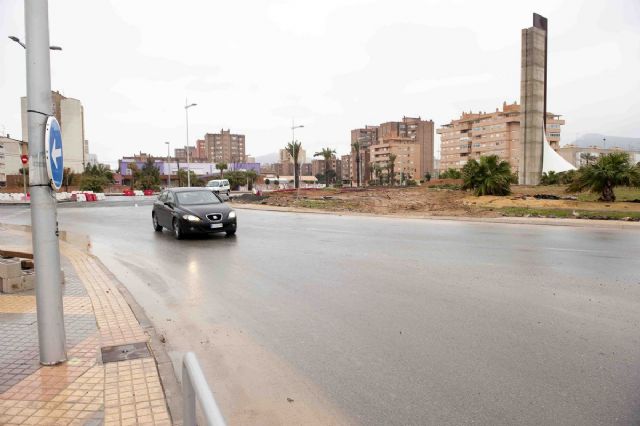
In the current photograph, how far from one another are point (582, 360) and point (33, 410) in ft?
15.1

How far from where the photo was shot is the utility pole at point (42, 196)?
13.9 ft

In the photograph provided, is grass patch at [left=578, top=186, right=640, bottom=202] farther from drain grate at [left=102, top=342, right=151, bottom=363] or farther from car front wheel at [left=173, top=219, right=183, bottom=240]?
drain grate at [left=102, top=342, right=151, bottom=363]

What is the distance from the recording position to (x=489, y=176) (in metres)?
32.0

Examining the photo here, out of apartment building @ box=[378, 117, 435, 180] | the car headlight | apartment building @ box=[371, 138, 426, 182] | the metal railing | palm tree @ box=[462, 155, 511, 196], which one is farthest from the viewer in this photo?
apartment building @ box=[378, 117, 435, 180]

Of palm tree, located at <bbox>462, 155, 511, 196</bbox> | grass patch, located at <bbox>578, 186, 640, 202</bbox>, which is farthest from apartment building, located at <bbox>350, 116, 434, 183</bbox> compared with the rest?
grass patch, located at <bbox>578, 186, 640, 202</bbox>

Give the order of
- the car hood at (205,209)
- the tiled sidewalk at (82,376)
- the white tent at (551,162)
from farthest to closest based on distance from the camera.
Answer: the white tent at (551,162) < the car hood at (205,209) < the tiled sidewalk at (82,376)

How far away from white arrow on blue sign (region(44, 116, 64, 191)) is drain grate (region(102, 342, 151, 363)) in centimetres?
165

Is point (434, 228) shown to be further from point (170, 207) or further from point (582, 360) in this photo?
point (582, 360)

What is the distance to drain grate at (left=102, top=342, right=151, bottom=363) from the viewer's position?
4.53m

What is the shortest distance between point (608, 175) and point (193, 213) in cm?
2063

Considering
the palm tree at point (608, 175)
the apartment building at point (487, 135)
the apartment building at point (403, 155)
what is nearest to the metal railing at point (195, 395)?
the palm tree at point (608, 175)

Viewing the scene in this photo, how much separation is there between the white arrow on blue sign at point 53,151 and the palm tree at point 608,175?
25330 millimetres

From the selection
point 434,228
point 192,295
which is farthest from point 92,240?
point 434,228

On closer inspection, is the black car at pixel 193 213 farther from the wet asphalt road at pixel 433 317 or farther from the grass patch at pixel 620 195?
the grass patch at pixel 620 195
